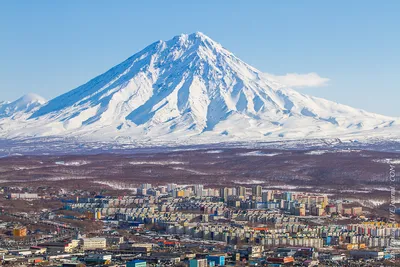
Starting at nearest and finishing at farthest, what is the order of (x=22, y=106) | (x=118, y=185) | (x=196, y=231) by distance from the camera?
(x=196, y=231)
(x=118, y=185)
(x=22, y=106)

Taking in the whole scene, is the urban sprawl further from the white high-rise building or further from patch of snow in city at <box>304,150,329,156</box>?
patch of snow in city at <box>304,150,329,156</box>

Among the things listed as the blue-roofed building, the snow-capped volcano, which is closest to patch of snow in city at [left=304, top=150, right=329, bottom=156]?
the snow-capped volcano

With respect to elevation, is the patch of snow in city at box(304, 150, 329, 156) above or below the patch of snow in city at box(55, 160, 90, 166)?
above

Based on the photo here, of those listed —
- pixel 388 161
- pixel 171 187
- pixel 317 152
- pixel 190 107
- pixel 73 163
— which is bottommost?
pixel 171 187

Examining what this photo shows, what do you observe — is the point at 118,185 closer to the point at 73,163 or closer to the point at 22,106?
the point at 73,163

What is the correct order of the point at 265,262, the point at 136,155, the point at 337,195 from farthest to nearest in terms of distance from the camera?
the point at 136,155, the point at 337,195, the point at 265,262

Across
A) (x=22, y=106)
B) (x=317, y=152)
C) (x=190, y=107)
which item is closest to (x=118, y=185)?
(x=317, y=152)

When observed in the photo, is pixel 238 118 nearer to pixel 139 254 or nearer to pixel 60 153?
pixel 60 153

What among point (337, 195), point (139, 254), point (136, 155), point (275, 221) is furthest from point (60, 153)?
point (139, 254)
